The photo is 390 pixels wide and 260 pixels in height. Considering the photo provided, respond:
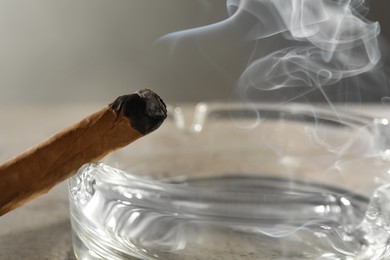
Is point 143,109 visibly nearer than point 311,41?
Yes

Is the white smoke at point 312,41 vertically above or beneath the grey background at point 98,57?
above

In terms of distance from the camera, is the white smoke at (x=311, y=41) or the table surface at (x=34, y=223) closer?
the table surface at (x=34, y=223)

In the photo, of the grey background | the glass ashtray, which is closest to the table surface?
the glass ashtray

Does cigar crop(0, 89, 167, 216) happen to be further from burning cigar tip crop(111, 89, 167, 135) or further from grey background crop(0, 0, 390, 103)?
grey background crop(0, 0, 390, 103)

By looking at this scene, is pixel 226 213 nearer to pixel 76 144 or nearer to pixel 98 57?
pixel 76 144

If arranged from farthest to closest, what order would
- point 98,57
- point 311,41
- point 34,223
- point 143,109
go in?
point 98,57, point 311,41, point 34,223, point 143,109

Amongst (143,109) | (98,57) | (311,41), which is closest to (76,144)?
(143,109)

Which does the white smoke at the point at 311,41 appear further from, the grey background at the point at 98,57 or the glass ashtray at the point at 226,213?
the grey background at the point at 98,57

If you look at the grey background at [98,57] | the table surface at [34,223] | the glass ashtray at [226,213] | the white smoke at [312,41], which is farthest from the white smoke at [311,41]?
the grey background at [98,57]
